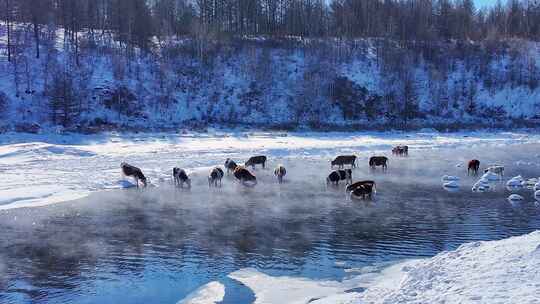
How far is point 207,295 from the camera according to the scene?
9672mm

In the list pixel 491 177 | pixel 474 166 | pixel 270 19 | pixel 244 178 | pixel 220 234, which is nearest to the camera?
pixel 220 234

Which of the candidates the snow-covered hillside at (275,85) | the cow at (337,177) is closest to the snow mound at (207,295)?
the cow at (337,177)

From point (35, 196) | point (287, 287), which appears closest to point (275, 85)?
point (35, 196)

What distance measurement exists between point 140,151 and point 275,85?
99.5 ft

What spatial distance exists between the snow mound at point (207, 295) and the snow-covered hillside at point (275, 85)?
119 ft

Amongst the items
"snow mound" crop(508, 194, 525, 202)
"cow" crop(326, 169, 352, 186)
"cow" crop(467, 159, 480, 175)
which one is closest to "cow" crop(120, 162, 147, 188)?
"cow" crop(326, 169, 352, 186)

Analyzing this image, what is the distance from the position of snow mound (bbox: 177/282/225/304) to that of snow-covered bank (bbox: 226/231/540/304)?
58cm

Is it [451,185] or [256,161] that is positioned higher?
[256,161]

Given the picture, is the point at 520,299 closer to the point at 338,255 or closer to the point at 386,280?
the point at 386,280

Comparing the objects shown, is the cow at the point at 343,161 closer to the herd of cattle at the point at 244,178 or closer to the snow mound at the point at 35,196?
the herd of cattle at the point at 244,178

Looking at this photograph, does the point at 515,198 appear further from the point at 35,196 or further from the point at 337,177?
the point at 35,196

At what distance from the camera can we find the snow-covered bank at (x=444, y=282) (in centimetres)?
721

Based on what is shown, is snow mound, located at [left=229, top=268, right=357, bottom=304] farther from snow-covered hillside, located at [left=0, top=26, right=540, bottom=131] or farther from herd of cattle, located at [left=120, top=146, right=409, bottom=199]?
snow-covered hillside, located at [left=0, top=26, right=540, bottom=131]

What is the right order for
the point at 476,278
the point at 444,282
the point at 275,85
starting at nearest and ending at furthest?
the point at 476,278 → the point at 444,282 → the point at 275,85
